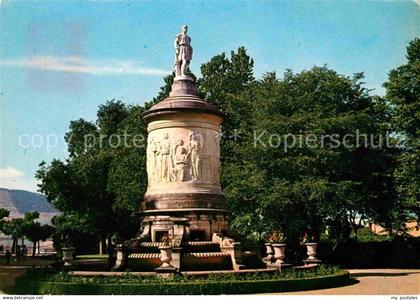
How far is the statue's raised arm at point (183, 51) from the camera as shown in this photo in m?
26.3

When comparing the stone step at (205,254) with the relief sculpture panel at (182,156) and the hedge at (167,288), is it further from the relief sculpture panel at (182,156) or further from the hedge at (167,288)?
the relief sculpture panel at (182,156)

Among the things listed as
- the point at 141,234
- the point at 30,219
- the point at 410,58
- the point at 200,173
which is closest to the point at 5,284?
the point at 141,234

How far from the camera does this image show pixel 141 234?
24312mm

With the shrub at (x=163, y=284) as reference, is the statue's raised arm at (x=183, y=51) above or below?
above

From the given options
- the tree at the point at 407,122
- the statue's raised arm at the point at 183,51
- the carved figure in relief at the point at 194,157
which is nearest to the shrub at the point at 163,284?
the carved figure in relief at the point at 194,157

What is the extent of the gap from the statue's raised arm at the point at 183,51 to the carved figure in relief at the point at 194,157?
3851 millimetres

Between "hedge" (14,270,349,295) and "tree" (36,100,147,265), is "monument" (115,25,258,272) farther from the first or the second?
"tree" (36,100,147,265)

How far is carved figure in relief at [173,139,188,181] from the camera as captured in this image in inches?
962

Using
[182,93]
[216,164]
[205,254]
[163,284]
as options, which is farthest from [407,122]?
[163,284]

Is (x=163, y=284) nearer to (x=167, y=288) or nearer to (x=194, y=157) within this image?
(x=167, y=288)

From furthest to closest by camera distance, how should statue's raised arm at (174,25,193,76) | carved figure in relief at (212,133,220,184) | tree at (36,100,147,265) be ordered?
1. tree at (36,100,147,265)
2. statue's raised arm at (174,25,193,76)
3. carved figure in relief at (212,133,220,184)

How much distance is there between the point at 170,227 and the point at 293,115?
16.1 metres

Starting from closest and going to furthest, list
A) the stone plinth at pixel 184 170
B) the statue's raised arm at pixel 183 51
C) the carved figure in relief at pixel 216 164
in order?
the stone plinth at pixel 184 170 < the carved figure in relief at pixel 216 164 < the statue's raised arm at pixel 183 51

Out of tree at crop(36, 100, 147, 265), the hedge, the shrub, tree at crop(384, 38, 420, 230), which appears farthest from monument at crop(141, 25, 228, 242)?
tree at crop(36, 100, 147, 265)
